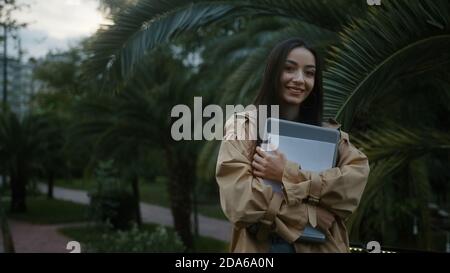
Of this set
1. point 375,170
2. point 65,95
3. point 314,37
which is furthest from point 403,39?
point 65,95

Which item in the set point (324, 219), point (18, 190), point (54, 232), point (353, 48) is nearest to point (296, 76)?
point (324, 219)

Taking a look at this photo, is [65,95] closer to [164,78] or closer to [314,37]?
[164,78]

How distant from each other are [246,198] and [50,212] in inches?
718

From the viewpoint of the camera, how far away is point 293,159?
1.64 metres

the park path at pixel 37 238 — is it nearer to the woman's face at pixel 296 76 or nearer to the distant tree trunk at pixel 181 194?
the distant tree trunk at pixel 181 194

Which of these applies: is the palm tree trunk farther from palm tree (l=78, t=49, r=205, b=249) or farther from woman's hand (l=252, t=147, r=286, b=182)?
woman's hand (l=252, t=147, r=286, b=182)

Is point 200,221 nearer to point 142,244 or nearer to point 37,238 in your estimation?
point 37,238

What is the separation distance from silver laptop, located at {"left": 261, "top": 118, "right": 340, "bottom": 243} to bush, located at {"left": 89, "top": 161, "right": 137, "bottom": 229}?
8.82 metres

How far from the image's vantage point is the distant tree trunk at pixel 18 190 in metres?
16.3

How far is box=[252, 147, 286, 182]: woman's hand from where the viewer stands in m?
1.60

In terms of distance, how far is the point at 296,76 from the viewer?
1.76 m

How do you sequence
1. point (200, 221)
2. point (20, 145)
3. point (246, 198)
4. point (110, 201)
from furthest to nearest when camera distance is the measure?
point (200, 221), point (20, 145), point (110, 201), point (246, 198)

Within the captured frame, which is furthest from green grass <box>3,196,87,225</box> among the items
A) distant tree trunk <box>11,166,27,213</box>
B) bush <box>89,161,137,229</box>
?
bush <box>89,161,137,229</box>

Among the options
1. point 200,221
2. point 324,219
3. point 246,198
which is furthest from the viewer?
point 200,221
